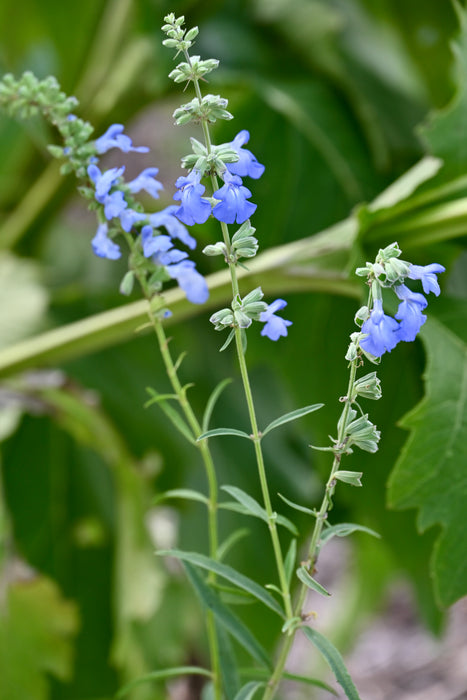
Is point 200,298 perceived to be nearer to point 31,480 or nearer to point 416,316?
point 416,316

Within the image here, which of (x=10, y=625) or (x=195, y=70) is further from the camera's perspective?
(x=10, y=625)

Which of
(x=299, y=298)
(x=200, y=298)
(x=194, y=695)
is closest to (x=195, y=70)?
(x=200, y=298)

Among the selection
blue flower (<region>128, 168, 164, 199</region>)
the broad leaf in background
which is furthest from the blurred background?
blue flower (<region>128, 168, 164, 199</region>)

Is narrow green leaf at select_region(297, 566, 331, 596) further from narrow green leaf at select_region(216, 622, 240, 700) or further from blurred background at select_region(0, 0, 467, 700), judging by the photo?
blurred background at select_region(0, 0, 467, 700)

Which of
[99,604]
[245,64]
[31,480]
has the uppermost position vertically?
[245,64]

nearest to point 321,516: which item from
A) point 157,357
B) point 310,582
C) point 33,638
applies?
point 310,582

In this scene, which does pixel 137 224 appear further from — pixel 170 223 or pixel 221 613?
pixel 221 613
